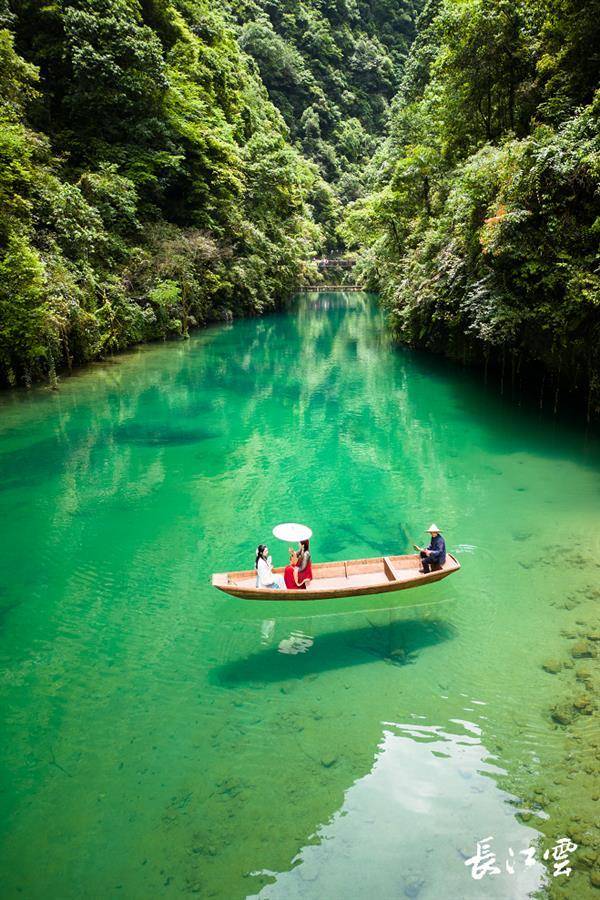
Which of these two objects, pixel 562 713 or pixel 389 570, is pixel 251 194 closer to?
Answer: pixel 389 570

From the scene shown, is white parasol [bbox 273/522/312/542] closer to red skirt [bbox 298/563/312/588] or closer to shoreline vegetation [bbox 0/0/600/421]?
red skirt [bbox 298/563/312/588]

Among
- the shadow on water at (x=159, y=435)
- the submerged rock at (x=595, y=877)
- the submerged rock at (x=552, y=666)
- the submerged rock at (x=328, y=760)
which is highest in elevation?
the shadow on water at (x=159, y=435)

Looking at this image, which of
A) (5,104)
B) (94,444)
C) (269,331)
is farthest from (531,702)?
(269,331)

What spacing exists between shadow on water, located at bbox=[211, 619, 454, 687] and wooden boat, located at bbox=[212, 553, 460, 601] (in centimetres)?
59

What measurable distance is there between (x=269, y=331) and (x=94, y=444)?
23.9 m

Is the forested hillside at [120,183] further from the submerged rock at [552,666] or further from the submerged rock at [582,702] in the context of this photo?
the submerged rock at [582,702]

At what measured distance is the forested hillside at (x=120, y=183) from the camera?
1891 cm

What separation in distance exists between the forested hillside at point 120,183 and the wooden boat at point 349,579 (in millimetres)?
13613

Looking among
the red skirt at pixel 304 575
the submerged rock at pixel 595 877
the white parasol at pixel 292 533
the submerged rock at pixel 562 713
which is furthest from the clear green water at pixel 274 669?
the white parasol at pixel 292 533

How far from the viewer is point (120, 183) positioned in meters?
26.0

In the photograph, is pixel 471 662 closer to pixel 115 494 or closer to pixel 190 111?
pixel 115 494

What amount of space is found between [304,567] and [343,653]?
4.10 ft

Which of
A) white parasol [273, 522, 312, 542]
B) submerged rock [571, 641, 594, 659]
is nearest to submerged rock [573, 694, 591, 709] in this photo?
submerged rock [571, 641, 594, 659]

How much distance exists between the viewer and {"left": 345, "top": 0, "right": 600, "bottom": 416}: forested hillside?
1260 centimetres
